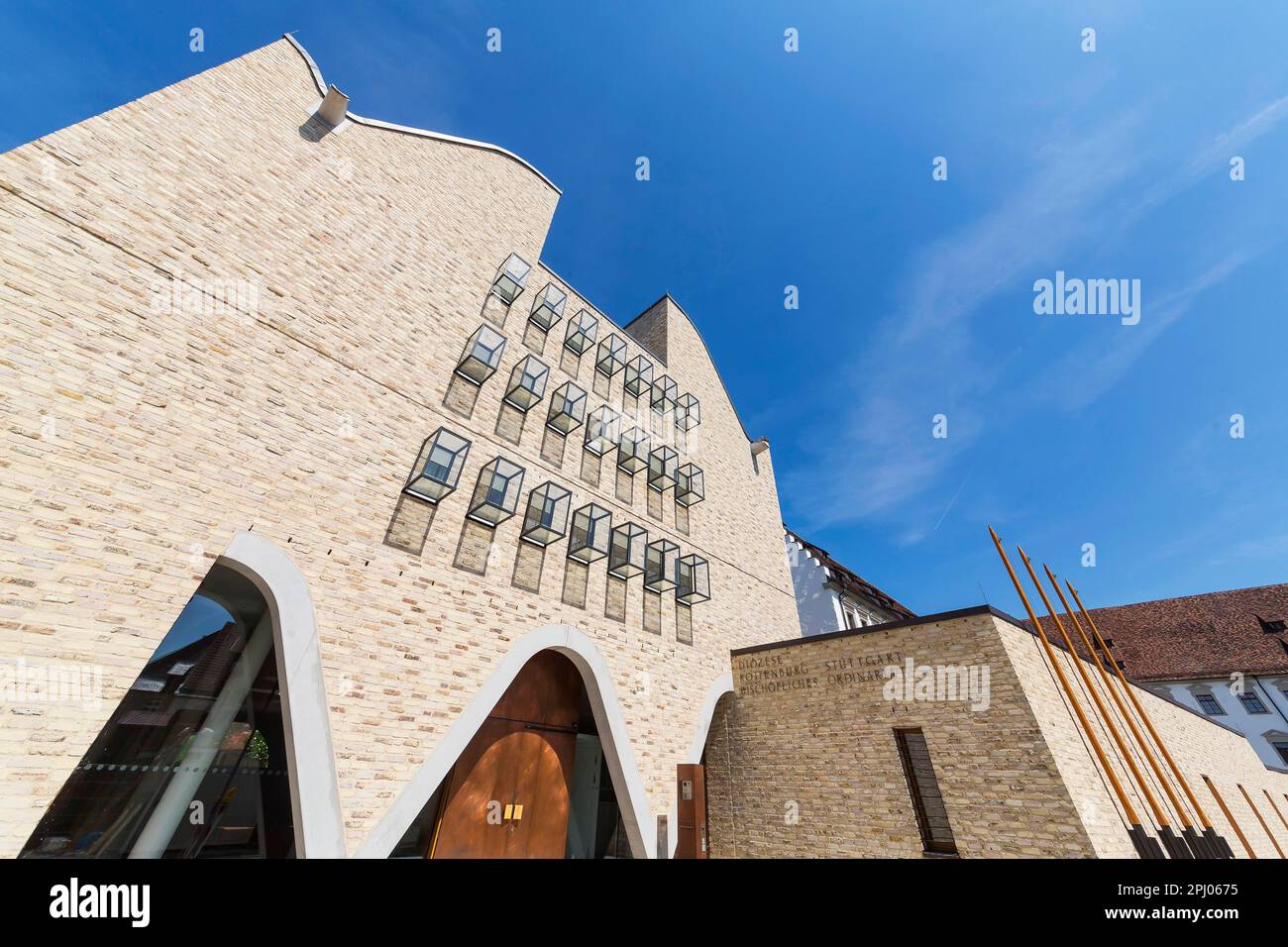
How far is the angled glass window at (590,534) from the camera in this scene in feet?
43.7

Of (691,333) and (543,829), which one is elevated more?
(691,333)

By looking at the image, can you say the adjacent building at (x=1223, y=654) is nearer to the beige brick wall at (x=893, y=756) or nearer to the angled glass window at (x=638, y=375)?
the beige brick wall at (x=893, y=756)

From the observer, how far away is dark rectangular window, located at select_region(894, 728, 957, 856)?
429 inches

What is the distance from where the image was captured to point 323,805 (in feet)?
25.9

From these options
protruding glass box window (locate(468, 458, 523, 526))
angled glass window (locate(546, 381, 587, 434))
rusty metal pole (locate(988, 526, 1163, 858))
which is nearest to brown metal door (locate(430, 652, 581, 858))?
protruding glass box window (locate(468, 458, 523, 526))

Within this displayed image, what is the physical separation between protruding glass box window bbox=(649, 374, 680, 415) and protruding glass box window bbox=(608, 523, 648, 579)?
5.81 meters

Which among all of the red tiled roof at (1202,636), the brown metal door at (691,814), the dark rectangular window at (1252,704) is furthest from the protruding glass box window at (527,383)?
the dark rectangular window at (1252,704)

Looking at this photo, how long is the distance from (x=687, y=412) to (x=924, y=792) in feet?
45.2

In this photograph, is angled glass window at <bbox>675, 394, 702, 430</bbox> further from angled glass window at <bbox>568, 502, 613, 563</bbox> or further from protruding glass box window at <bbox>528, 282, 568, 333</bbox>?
angled glass window at <bbox>568, 502, 613, 563</bbox>

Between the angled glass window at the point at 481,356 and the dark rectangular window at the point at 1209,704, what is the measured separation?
4669 cm
